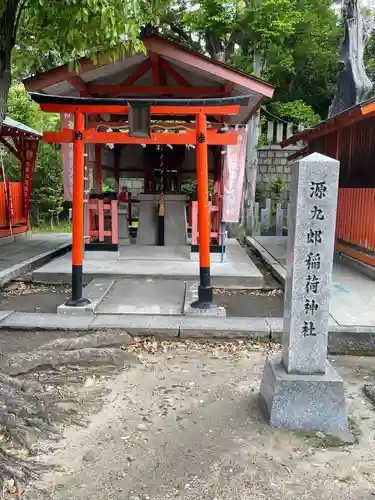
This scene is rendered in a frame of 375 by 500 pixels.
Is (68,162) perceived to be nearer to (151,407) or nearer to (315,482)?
(151,407)

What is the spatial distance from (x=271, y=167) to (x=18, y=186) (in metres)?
10.7

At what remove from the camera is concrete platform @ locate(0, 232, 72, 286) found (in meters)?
9.17

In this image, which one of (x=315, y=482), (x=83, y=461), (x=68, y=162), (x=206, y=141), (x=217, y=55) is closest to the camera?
(x=315, y=482)

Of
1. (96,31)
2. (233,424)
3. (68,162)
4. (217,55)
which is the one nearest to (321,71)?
(217,55)

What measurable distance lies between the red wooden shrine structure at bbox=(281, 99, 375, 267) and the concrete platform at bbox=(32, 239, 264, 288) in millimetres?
2618

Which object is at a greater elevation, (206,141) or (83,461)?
(206,141)

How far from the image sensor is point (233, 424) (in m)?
3.90

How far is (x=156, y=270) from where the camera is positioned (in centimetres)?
901

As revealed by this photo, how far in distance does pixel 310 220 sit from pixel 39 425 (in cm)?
295

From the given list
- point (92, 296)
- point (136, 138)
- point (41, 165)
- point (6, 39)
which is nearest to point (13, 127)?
point (136, 138)

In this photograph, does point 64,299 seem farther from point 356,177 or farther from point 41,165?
point 41,165

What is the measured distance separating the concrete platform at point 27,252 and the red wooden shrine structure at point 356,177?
7.47 metres

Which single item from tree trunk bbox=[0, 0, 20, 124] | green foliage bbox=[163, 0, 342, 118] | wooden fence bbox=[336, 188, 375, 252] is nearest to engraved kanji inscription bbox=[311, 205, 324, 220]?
tree trunk bbox=[0, 0, 20, 124]

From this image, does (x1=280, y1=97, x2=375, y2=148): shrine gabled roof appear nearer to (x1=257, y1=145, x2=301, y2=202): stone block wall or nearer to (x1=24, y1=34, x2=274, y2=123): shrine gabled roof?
(x1=24, y1=34, x2=274, y2=123): shrine gabled roof
